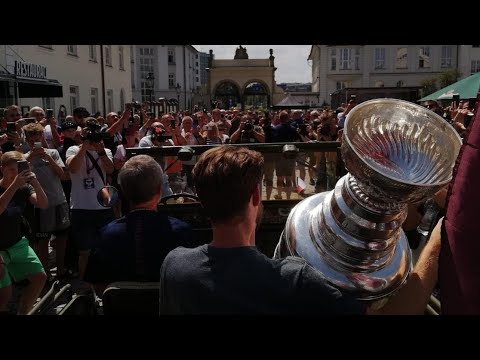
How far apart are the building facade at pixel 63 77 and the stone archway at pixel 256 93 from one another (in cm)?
3308

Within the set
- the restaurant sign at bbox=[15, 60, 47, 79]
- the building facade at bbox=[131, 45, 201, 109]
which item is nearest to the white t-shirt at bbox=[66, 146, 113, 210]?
the restaurant sign at bbox=[15, 60, 47, 79]

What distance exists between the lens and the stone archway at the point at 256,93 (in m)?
59.0

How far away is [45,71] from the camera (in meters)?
16.0

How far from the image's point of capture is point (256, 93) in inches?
2400

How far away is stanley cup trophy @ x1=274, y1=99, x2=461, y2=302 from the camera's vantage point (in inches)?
55.4

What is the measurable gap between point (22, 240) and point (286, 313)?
310cm

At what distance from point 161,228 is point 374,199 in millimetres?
1159

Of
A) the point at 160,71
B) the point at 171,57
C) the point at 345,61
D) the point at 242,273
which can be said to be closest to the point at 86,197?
the point at 242,273

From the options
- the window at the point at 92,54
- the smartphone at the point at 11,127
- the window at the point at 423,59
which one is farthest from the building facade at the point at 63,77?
the window at the point at 423,59

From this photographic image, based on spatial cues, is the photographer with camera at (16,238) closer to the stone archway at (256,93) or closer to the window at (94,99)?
the window at (94,99)

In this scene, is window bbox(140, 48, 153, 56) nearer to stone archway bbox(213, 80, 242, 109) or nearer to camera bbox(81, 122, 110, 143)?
stone archway bbox(213, 80, 242, 109)

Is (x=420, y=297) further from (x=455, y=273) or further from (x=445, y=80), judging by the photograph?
(x=445, y=80)

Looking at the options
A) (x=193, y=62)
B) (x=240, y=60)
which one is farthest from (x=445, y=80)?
(x=193, y=62)
